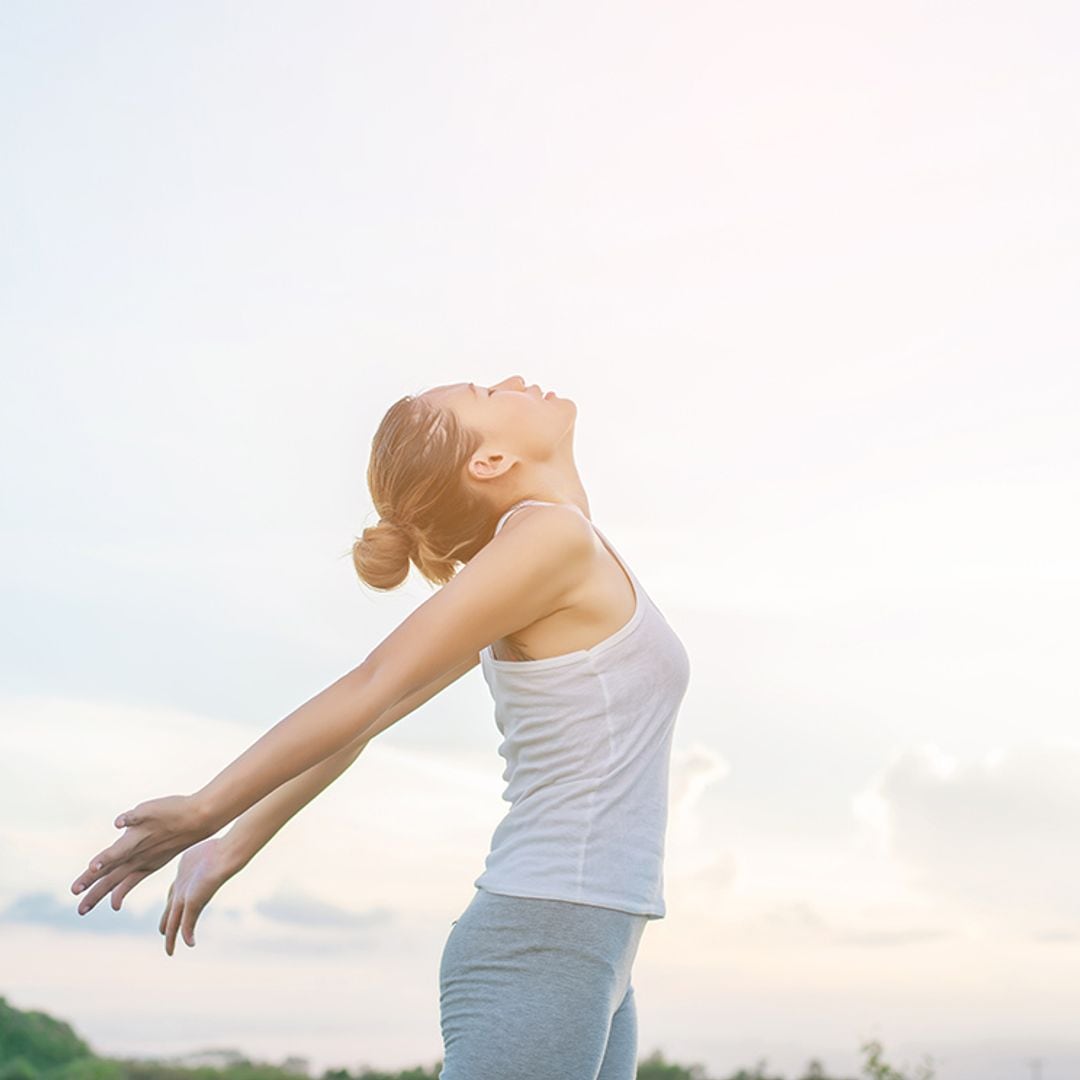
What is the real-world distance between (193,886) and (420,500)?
937 millimetres

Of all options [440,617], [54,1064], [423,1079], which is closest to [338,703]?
[440,617]

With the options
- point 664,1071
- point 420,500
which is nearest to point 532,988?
point 420,500

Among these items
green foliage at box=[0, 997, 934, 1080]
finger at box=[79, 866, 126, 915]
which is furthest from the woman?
green foliage at box=[0, 997, 934, 1080]

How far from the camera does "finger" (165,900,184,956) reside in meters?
2.96

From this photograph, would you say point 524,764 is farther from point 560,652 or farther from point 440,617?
point 440,617

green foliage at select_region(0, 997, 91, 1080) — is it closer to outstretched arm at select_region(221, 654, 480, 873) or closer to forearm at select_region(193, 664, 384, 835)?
outstretched arm at select_region(221, 654, 480, 873)

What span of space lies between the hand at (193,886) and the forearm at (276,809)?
2 cm

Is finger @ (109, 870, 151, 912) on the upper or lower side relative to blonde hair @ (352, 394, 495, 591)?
lower

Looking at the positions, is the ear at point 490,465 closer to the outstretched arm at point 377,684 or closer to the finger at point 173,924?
the outstretched arm at point 377,684

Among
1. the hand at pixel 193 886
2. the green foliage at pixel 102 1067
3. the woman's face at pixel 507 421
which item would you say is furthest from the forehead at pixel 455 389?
the green foliage at pixel 102 1067

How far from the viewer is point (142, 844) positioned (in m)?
2.49

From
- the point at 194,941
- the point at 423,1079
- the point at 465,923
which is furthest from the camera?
the point at 423,1079

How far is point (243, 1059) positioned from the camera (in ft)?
27.3

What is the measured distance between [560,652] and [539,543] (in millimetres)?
236
